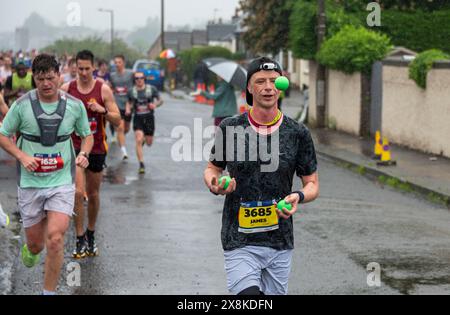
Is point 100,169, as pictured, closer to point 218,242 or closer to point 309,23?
point 218,242

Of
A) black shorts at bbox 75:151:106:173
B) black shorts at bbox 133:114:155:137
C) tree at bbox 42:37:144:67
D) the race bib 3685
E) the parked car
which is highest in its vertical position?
the race bib 3685

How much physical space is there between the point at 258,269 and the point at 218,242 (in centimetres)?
499

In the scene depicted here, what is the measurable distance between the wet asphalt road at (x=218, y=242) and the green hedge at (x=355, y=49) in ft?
27.7

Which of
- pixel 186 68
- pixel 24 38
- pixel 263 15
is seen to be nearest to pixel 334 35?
pixel 263 15

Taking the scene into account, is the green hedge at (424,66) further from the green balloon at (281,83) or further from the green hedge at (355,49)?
the green balloon at (281,83)

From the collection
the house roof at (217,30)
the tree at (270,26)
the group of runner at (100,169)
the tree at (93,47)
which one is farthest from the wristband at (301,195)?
the tree at (93,47)

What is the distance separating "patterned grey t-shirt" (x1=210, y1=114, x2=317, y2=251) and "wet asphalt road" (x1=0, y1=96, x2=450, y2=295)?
258cm

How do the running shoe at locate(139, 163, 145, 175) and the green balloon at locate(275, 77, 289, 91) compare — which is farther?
the running shoe at locate(139, 163, 145, 175)

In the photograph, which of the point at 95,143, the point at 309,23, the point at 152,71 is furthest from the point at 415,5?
the point at 152,71

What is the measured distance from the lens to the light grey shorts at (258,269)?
19.9 feet

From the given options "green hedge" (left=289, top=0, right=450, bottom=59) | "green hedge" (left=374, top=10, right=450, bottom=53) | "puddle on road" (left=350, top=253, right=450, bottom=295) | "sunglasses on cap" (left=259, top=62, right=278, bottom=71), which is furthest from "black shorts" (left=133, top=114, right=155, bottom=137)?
"green hedge" (left=374, top=10, right=450, bottom=53)

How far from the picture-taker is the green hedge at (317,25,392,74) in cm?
2500

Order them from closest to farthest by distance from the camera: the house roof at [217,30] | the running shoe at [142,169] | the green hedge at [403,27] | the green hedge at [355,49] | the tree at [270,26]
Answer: the running shoe at [142,169] → the green hedge at [355,49] → the green hedge at [403,27] → the tree at [270,26] → the house roof at [217,30]

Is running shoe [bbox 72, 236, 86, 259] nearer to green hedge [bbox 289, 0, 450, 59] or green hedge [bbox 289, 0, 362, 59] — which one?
green hedge [bbox 289, 0, 362, 59]
